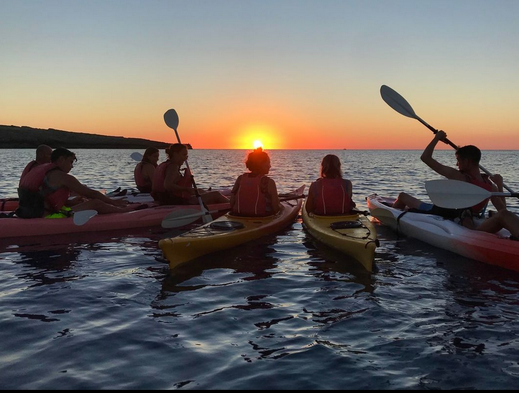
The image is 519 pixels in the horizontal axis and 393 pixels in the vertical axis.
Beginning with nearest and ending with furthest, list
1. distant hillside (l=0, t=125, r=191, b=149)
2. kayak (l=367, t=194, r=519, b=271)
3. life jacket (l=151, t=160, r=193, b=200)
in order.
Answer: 1. kayak (l=367, t=194, r=519, b=271)
2. life jacket (l=151, t=160, r=193, b=200)
3. distant hillside (l=0, t=125, r=191, b=149)

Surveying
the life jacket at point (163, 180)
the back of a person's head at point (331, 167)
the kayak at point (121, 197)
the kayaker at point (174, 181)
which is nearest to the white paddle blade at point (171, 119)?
the kayaker at point (174, 181)

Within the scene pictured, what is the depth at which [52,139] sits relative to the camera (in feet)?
321

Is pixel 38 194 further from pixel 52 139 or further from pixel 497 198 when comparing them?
pixel 52 139

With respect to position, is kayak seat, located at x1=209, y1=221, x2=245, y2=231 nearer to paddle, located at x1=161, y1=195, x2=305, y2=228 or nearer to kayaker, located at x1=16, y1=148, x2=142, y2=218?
paddle, located at x1=161, y1=195, x2=305, y2=228

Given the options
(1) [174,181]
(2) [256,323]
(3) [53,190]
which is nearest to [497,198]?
(2) [256,323]

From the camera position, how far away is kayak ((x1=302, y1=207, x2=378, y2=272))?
580 centimetres

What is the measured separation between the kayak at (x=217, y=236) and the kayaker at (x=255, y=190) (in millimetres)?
133

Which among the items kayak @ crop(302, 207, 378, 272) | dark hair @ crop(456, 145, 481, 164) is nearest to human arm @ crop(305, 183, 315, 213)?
kayak @ crop(302, 207, 378, 272)

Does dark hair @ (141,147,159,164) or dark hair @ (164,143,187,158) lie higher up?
dark hair @ (164,143,187,158)

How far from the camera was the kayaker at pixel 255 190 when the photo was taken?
7523 millimetres

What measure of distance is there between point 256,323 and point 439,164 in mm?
3756

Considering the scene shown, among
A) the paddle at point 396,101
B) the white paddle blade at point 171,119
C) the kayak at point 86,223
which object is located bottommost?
the kayak at point 86,223

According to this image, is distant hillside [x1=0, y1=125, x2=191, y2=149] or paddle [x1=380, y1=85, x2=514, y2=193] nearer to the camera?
paddle [x1=380, y1=85, x2=514, y2=193]

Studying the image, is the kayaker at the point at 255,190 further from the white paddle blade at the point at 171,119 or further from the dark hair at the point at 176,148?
the white paddle blade at the point at 171,119
